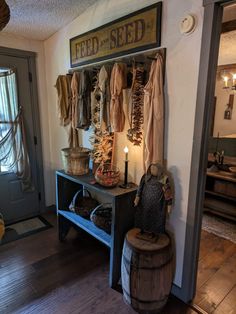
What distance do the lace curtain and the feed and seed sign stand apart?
907 mm

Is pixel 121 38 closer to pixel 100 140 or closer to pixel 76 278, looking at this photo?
pixel 100 140

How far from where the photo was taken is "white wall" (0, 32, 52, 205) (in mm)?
2580

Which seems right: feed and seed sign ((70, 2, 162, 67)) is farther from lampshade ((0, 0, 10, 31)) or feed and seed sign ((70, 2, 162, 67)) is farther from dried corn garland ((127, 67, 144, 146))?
lampshade ((0, 0, 10, 31))

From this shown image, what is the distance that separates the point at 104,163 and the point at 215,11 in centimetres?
136

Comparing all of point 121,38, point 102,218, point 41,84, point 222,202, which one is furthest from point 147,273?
point 41,84

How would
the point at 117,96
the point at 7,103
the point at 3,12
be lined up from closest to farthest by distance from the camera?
the point at 3,12 → the point at 117,96 → the point at 7,103

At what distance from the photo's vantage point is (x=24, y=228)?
109 inches

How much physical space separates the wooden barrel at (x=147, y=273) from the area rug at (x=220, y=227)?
1332mm

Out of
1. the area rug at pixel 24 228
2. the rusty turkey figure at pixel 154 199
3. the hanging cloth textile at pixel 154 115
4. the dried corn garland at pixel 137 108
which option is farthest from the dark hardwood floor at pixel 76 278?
the dried corn garland at pixel 137 108

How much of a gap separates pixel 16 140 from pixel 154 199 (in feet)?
6.41

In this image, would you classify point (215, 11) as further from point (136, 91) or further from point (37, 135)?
point (37, 135)

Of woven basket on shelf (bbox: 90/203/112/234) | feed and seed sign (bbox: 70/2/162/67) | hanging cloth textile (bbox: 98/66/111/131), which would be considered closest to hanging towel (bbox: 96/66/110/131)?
hanging cloth textile (bbox: 98/66/111/131)

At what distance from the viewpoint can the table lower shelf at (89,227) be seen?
75.4 inches

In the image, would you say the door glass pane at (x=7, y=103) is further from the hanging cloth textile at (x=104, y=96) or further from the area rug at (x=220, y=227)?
the area rug at (x=220, y=227)
